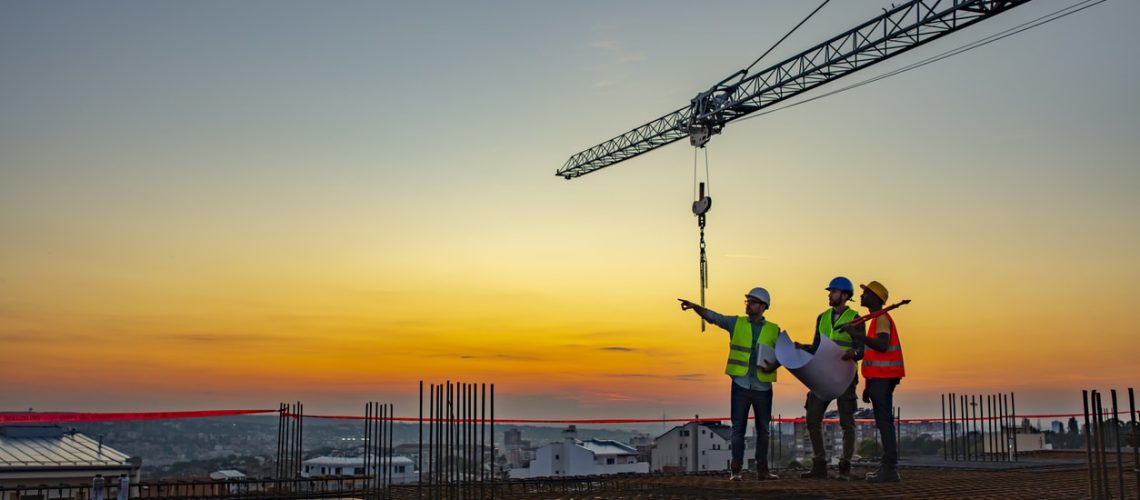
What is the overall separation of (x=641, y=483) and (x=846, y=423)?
2529 mm

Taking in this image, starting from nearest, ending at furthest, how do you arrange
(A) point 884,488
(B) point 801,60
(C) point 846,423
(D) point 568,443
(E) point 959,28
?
(A) point 884,488 → (C) point 846,423 → (E) point 959,28 → (B) point 801,60 → (D) point 568,443

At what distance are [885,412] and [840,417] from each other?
2.30 ft

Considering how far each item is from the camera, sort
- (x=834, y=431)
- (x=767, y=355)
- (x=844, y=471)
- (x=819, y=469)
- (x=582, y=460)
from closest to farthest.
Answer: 1. (x=767, y=355)
2. (x=844, y=471)
3. (x=819, y=469)
4. (x=582, y=460)
5. (x=834, y=431)

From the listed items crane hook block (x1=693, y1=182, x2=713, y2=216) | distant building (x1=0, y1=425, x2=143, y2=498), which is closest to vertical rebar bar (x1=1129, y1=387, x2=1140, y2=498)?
crane hook block (x1=693, y1=182, x2=713, y2=216)

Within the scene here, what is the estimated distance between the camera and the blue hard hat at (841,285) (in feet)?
36.9

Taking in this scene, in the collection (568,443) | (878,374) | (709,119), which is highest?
(709,119)

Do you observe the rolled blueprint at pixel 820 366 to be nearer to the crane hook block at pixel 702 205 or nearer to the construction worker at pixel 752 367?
the construction worker at pixel 752 367

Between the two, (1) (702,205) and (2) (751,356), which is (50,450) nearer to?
(1) (702,205)

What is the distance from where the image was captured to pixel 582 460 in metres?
70.1

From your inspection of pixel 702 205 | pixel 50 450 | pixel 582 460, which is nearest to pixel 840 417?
pixel 702 205

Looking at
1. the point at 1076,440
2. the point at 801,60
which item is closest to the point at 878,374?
the point at 801,60

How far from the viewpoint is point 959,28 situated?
31469 mm

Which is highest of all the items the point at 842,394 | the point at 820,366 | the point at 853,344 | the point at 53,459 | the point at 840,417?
the point at 853,344

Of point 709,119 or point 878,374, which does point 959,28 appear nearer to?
point 709,119
